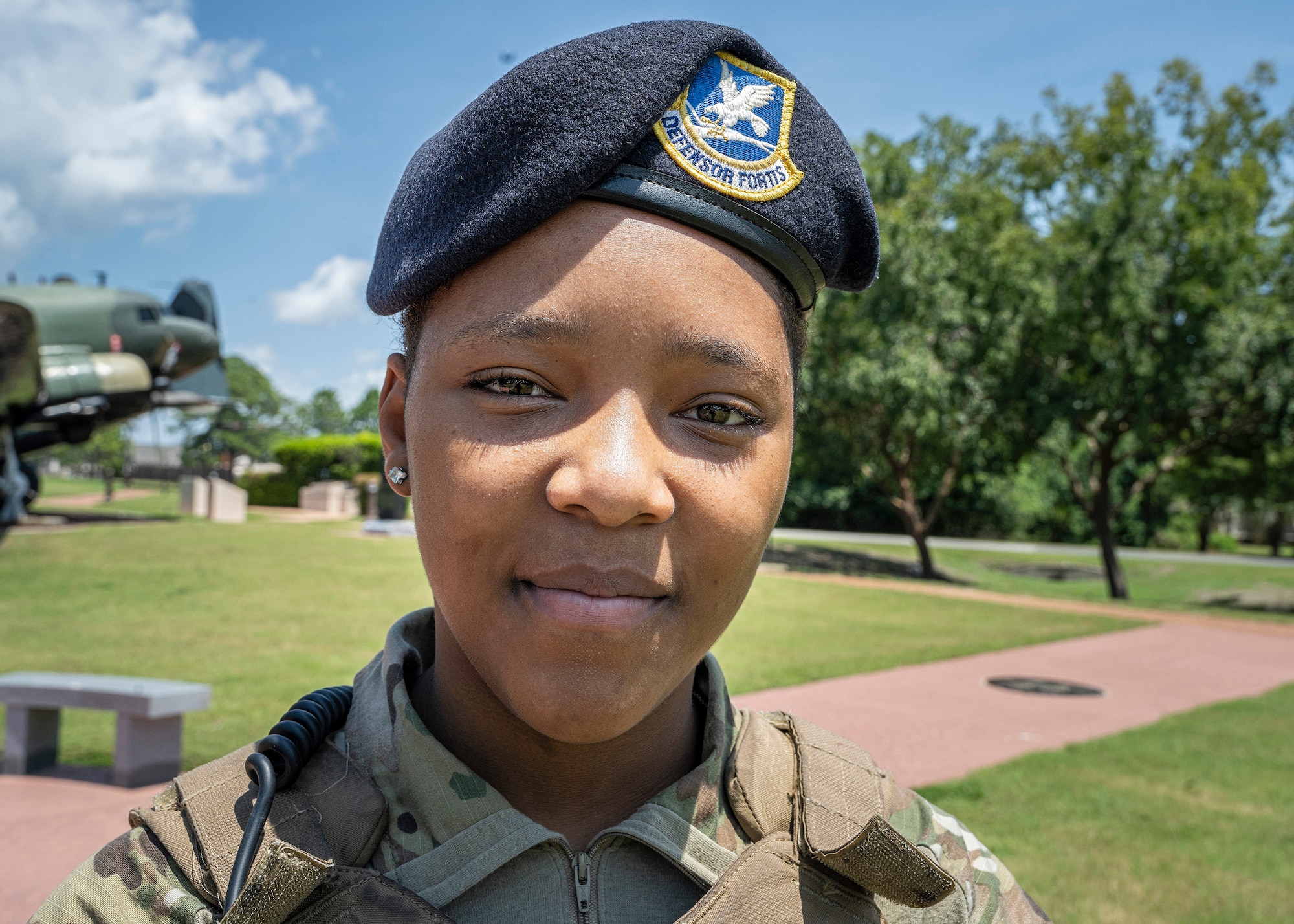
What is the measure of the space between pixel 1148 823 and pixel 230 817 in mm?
5644

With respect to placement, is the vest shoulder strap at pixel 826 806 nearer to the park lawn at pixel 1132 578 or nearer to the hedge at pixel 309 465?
the park lawn at pixel 1132 578

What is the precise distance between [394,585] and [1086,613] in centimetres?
1011

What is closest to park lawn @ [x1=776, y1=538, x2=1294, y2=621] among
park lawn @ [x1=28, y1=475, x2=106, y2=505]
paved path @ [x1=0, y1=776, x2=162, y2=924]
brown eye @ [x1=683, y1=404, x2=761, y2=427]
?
paved path @ [x1=0, y1=776, x2=162, y2=924]

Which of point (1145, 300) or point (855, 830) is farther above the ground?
point (1145, 300)

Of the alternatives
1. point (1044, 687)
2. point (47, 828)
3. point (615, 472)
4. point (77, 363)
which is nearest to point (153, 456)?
point (77, 363)

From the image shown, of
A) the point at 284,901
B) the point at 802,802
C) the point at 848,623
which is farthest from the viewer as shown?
the point at 848,623

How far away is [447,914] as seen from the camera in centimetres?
115

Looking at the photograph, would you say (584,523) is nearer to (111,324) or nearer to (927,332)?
(927,332)

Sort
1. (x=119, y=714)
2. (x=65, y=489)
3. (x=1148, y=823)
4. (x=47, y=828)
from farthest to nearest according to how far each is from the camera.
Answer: (x=65, y=489) → (x=1148, y=823) → (x=119, y=714) → (x=47, y=828)

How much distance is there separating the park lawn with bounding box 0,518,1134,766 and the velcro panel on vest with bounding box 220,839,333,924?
5058 millimetres

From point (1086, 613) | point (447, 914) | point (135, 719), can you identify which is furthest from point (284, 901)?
point (1086, 613)

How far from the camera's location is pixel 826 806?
4.34 feet

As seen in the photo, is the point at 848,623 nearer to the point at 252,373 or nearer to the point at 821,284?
the point at 821,284

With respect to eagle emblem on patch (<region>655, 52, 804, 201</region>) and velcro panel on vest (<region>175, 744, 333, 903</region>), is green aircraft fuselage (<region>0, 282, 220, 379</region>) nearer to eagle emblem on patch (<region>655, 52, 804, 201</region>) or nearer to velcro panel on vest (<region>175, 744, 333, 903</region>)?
velcro panel on vest (<region>175, 744, 333, 903</region>)
